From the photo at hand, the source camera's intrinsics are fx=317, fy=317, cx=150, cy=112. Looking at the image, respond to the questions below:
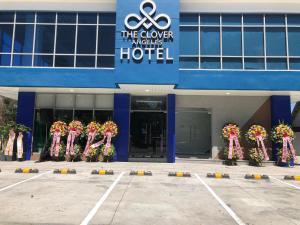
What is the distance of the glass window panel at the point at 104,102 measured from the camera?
766 inches

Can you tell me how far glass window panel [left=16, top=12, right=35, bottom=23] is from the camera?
19609 mm

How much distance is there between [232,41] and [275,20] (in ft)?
9.59

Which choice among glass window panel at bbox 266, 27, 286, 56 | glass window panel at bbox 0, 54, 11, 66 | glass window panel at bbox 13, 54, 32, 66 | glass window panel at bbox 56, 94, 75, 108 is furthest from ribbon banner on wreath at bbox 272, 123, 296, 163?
glass window panel at bbox 0, 54, 11, 66

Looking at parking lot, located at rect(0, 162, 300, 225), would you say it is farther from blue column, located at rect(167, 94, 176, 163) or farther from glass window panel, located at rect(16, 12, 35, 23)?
glass window panel, located at rect(16, 12, 35, 23)

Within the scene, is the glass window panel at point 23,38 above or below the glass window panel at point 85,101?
above

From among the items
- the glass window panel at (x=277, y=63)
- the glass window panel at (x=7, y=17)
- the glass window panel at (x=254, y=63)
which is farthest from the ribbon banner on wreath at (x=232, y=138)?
the glass window panel at (x=7, y=17)

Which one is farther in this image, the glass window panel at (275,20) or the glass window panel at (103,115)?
the glass window panel at (103,115)

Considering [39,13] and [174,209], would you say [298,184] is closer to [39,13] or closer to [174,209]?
[174,209]

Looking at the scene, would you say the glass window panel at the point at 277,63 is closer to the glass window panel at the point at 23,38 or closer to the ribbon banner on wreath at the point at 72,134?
the ribbon banner on wreath at the point at 72,134

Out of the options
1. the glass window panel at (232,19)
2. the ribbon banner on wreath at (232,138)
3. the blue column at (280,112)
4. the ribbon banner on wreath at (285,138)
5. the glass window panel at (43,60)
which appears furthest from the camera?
the glass window panel at (43,60)

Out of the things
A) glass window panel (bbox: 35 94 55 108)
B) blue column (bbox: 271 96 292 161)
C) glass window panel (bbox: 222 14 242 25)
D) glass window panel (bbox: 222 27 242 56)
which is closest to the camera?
blue column (bbox: 271 96 292 161)

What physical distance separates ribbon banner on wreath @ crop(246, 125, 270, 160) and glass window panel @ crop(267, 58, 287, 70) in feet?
12.5

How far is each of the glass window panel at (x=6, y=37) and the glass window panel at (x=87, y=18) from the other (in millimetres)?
4377

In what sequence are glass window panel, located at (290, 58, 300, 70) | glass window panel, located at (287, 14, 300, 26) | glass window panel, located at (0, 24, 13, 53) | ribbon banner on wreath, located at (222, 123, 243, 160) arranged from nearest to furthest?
ribbon banner on wreath, located at (222, 123, 243, 160), glass window panel, located at (290, 58, 300, 70), glass window panel, located at (287, 14, 300, 26), glass window panel, located at (0, 24, 13, 53)
